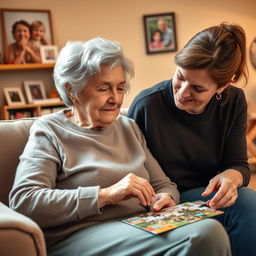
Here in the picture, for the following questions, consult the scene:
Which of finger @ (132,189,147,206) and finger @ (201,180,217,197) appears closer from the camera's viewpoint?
finger @ (132,189,147,206)

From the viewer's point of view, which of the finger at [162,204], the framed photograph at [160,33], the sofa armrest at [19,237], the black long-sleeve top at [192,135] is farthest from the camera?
the framed photograph at [160,33]

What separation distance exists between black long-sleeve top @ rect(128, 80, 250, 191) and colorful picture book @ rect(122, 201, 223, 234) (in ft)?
1.05

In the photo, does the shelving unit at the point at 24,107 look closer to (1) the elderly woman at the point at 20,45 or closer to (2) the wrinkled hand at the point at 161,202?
(1) the elderly woman at the point at 20,45

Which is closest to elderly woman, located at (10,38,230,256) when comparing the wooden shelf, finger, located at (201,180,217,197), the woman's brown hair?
finger, located at (201,180,217,197)

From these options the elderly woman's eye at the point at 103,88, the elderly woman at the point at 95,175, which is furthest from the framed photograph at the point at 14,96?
the elderly woman's eye at the point at 103,88

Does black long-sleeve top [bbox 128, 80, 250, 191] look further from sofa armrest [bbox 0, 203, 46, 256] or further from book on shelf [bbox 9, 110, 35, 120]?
book on shelf [bbox 9, 110, 35, 120]

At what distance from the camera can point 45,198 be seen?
126 cm

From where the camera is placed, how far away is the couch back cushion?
154cm

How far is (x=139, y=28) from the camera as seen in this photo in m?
4.73

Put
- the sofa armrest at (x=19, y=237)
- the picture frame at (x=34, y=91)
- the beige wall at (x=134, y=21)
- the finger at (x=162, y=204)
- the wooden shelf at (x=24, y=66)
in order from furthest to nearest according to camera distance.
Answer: the beige wall at (x=134, y=21) → the picture frame at (x=34, y=91) → the wooden shelf at (x=24, y=66) → the finger at (x=162, y=204) → the sofa armrest at (x=19, y=237)

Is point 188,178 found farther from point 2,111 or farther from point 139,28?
point 139,28

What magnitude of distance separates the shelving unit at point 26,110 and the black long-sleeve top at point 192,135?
8.42ft

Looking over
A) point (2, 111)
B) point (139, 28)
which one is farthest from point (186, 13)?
point (2, 111)

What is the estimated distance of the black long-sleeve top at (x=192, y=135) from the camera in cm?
169
